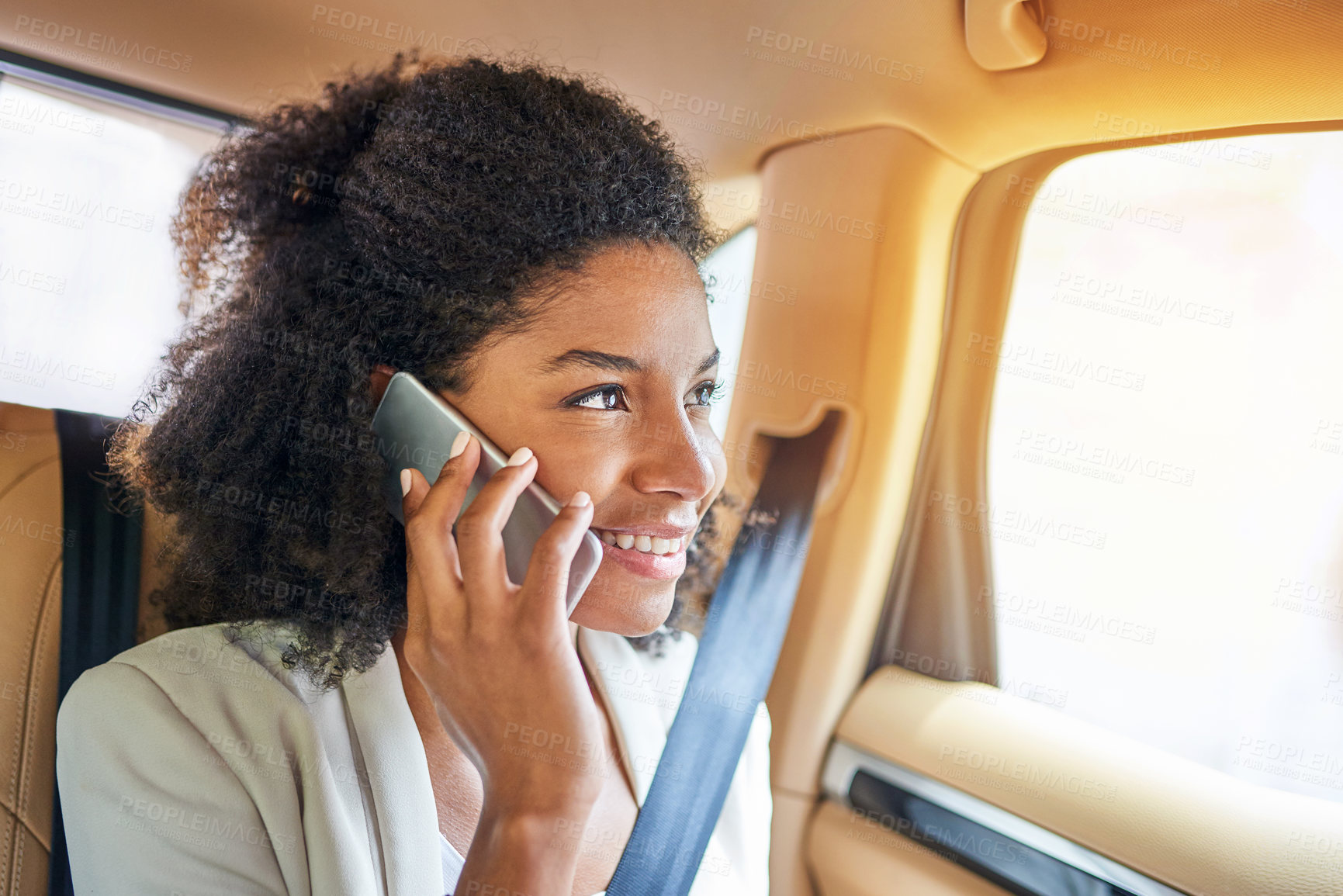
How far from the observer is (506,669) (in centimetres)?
78

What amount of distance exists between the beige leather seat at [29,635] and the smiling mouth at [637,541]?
56 cm

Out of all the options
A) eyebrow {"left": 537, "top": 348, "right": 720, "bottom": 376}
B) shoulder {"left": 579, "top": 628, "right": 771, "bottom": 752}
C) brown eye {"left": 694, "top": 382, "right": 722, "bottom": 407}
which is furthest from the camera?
shoulder {"left": 579, "top": 628, "right": 771, "bottom": 752}

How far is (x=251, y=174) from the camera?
990mm

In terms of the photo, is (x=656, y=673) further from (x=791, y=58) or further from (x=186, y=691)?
(x=791, y=58)

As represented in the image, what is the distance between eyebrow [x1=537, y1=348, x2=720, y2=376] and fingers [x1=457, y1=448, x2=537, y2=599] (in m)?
0.12

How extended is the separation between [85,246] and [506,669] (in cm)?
80

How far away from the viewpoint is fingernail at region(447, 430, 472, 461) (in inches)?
33.0

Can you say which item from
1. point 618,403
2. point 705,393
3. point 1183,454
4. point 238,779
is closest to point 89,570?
point 238,779

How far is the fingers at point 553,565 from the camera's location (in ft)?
2.58

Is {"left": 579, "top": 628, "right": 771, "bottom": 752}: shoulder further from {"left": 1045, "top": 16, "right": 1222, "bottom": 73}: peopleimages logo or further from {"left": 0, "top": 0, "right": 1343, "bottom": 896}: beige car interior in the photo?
{"left": 1045, "top": 16, "right": 1222, "bottom": 73}: peopleimages logo

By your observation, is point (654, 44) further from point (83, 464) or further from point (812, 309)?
point (83, 464)

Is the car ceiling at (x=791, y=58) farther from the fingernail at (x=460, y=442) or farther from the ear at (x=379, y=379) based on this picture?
the fingernail at (x=460, y=442)

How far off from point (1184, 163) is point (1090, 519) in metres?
Result: 0.47

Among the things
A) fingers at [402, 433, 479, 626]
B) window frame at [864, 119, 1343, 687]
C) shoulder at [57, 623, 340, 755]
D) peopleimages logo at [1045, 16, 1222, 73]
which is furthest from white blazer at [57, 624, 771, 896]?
peopleimages logo at [1045, 16, 1222, 73]
